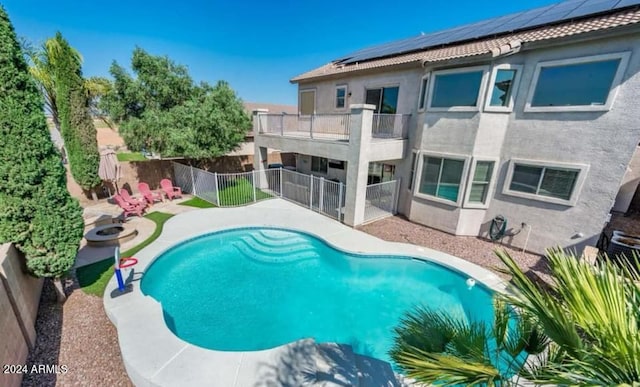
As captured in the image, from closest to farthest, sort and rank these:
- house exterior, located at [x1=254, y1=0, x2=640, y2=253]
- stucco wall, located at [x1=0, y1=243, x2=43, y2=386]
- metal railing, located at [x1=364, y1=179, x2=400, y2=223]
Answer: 1. stucco wall, located at [x1=0, y1=243, x2=43, y2=386]
2. house exterior, located at [x1=254, y1=0, x2=640, y2=253]
3. metal railing, located at [x1=364, y1=179, x2=400, y2=223]

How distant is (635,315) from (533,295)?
641 millimetres

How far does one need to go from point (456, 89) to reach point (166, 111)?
14.6 m

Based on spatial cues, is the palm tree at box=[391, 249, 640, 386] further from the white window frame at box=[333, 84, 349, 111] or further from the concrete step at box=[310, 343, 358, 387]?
the white window frame at box=[333, 84, 349, 111]

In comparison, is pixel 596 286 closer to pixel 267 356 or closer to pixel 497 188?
pixel 267 356

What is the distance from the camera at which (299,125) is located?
1554cm

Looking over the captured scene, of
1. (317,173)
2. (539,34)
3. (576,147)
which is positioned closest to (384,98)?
(539,34)

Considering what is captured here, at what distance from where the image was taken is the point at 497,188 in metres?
9.73

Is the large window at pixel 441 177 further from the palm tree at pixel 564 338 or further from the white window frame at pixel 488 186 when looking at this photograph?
the palm tree at pixel 564 338

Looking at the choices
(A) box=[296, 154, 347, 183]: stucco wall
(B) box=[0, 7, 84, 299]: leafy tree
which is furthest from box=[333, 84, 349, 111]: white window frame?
(B) box=[0, 7, 84, 299]: leafy tree

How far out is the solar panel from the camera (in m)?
8.34

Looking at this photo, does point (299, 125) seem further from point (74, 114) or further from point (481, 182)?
point (74, 114)

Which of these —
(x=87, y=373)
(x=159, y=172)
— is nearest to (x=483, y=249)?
(x=87, y=373)

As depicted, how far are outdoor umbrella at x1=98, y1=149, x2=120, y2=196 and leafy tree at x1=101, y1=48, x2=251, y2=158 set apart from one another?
183 cm

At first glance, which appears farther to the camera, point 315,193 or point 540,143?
point 315,193
